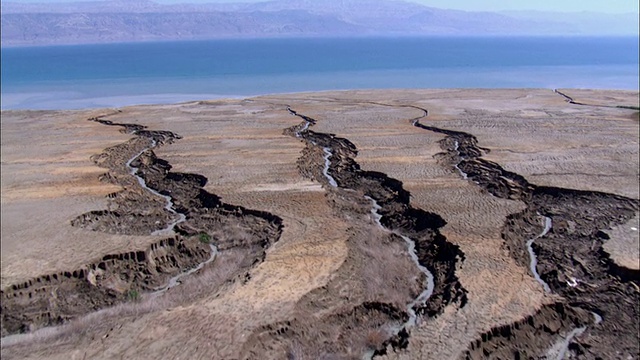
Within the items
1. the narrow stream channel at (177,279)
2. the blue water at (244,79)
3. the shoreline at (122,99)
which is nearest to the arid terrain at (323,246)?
the narrow stream channel at (177,279)

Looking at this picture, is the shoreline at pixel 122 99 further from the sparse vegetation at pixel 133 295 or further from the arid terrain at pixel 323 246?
the sparse vegetation at pixel 133 295

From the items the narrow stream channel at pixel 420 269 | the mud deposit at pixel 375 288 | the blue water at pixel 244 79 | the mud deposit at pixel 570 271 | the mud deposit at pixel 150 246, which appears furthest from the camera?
the blue water at pixel 244 79

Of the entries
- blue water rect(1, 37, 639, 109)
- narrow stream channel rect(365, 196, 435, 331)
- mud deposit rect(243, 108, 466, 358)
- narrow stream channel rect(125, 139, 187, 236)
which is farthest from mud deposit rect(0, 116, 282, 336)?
blue water rect(1, 37, 639, 109)

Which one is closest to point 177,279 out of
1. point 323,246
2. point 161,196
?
point 323,246

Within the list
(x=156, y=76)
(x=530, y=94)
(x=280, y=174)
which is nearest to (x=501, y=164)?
(x=280, y=174)

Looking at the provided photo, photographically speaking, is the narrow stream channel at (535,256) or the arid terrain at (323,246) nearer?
the arid terrain at (323,246)

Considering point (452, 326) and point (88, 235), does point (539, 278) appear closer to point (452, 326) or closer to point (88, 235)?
point (452, 326)
